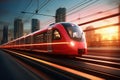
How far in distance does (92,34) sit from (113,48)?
9.94ft

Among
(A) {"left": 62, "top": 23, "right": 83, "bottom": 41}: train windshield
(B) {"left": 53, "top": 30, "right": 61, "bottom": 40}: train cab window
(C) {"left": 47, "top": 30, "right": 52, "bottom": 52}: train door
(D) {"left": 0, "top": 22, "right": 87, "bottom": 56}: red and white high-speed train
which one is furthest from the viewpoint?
(C) {"left": 47, "top": 30, "right": 52, "bottom": 52}: train door

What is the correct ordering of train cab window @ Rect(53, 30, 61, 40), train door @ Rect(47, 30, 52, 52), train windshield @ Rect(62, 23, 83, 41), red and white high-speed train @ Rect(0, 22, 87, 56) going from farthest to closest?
train door @ Rect(47, 30, 52, 52), train cab window @ Rect(53, 30, 61, 40), train windshield @ Rect(62, 23, 83, 41), red and white high-speed train @ Rect(0, 22, 87, 56)

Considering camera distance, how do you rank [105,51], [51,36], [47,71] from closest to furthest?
[47,71], [51,36], [105,51]

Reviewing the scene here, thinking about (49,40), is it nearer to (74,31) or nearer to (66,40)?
(74,31)

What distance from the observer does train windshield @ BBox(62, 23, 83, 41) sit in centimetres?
1552

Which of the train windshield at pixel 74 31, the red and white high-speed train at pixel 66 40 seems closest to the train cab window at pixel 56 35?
the red and white high-speed train at pixel 66 40

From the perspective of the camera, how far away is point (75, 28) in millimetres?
16281

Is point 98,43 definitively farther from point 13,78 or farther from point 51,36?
point 13,78

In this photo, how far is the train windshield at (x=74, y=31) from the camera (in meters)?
15.5

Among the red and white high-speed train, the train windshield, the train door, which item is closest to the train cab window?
the red and white high-speed train

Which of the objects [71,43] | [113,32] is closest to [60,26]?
[71,43]

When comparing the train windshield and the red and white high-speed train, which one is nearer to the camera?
the red and white high-speed train

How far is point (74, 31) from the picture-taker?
1598 cm

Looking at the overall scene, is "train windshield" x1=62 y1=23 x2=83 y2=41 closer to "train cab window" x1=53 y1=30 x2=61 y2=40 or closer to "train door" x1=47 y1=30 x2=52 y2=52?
"train cab window" x1=53 y1=30 x2=61 y2=40
